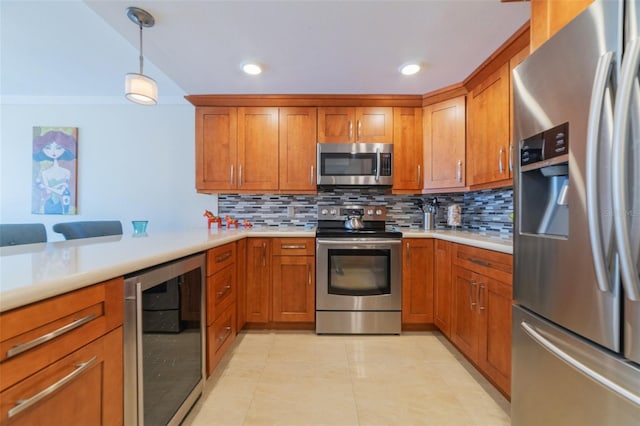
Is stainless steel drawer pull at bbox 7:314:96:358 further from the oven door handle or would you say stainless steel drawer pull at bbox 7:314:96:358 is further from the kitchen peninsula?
the oven door handle

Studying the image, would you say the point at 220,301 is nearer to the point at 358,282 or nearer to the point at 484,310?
the point at 358,282

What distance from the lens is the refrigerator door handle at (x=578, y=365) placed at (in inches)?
27.5

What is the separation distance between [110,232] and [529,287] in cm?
342

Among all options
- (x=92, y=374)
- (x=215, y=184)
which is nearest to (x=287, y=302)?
(x=215, y=184)

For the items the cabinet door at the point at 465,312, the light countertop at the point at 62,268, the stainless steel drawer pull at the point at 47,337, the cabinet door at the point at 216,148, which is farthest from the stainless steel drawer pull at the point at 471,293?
the cabinet door at the point at 216,148

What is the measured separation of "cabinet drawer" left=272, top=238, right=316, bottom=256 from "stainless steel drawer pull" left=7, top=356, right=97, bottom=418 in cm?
166

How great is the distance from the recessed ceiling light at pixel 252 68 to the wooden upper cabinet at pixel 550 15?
67.6 inches

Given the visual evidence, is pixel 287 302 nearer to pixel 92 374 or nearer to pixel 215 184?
pixel 215 184

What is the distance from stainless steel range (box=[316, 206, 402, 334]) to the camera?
2.34m

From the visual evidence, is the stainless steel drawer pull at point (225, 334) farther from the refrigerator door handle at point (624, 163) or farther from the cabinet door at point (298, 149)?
the refrigerator door handle at point (624, 163)

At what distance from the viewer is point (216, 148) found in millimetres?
2691

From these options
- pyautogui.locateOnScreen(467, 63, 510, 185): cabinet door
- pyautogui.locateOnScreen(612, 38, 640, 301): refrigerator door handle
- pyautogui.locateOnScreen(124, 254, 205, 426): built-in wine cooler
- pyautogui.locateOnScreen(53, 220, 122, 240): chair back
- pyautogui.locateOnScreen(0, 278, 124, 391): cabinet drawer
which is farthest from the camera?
pyautogui.locateOnScreen(53, 220, 122, 240): chair back

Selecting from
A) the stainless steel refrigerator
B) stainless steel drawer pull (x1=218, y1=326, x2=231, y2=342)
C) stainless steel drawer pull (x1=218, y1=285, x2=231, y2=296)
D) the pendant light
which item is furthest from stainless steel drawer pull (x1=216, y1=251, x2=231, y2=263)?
the stainless steel refrigerator

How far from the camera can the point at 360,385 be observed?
1658mm
